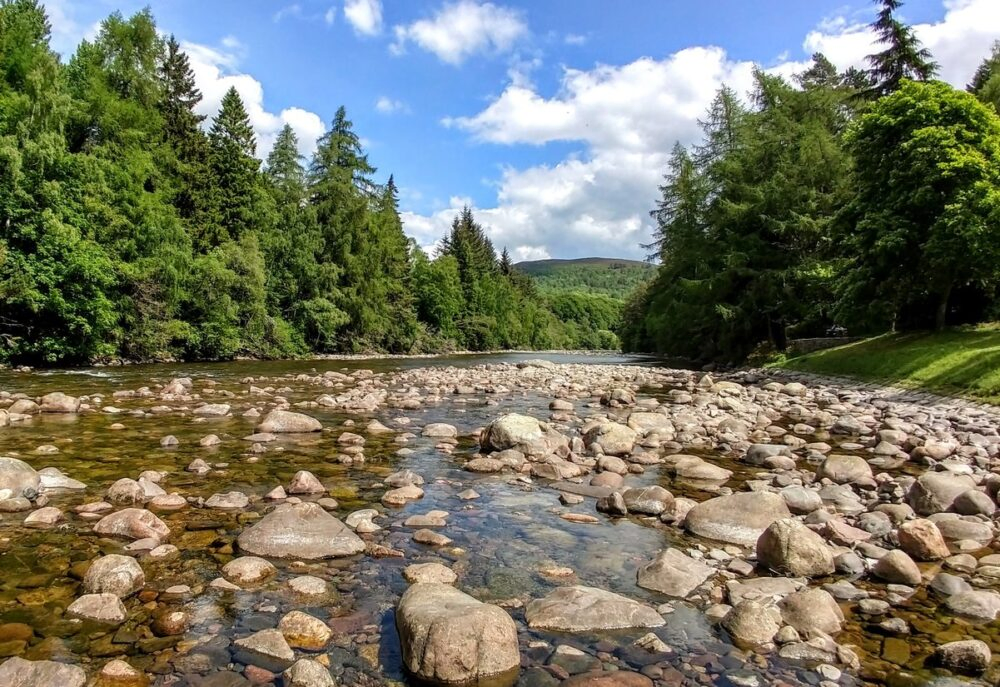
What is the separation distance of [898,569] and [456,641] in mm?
4346

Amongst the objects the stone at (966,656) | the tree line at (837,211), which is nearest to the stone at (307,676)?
the stone at (966,656)

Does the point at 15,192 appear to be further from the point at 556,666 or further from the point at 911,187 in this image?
the point at 911,187

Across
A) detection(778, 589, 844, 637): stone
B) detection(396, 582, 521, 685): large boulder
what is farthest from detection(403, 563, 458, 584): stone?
detection(778, 589, 844, 637): stone

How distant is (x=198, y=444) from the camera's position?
35.4 ft

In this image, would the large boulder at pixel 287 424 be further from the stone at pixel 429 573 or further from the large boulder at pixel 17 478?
the stone at pixel 429 573

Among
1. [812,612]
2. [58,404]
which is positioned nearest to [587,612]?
[812,612]

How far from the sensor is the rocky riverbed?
4.01 meters

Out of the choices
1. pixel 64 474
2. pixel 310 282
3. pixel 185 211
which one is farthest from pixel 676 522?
pixel 310 282

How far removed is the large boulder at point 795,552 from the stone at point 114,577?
19.3 ft

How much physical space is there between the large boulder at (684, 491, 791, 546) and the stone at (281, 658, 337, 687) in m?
4.67

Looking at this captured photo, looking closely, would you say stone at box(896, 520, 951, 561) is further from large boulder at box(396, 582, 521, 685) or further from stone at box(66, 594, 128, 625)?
stone at box(66, 594, 128, 625)

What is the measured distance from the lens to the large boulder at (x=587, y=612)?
4598 mm

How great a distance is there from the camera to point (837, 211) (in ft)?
91.7

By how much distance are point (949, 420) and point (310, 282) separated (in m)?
43.1
